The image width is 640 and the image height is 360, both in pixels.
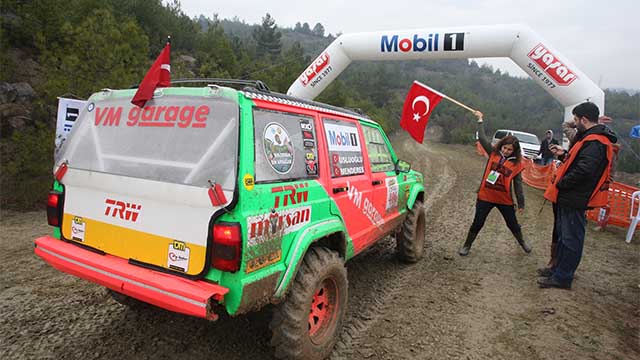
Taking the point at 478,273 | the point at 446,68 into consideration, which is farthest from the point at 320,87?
the point at 446,68

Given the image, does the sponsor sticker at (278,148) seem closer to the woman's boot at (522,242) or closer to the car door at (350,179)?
the car door at (350,179)

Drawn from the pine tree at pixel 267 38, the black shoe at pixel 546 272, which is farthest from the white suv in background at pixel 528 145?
the pine tree at pixel 267 38

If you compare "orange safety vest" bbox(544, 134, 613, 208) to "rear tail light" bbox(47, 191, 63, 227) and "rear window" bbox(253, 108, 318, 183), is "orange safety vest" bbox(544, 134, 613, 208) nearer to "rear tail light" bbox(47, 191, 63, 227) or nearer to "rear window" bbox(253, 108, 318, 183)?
"rear window" bbox(253, 108, 318, 183)

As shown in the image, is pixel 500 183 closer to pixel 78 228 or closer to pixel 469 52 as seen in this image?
pixel 469 52

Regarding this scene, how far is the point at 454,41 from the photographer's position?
23.6 ft

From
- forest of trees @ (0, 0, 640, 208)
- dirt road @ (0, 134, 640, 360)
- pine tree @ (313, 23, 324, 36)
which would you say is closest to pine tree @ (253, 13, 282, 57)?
forest of trees @ (0, 0, 640, 208)

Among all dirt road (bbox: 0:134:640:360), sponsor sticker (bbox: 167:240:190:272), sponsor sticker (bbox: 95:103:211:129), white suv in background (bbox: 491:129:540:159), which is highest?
white suv in background (bbox: 491:129:540:159)

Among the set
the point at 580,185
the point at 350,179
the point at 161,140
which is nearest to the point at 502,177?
the point at 580,185

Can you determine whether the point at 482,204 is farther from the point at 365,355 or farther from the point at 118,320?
the point at 118,320

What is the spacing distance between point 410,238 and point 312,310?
2342 mm

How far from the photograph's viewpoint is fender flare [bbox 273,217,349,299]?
7.93ft

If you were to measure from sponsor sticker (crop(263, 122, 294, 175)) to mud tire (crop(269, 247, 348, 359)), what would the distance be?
714 mm

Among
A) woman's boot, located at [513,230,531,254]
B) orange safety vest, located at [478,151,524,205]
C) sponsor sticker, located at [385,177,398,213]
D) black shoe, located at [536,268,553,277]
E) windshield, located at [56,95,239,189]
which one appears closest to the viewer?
windshield, located at [56,95,239,189]

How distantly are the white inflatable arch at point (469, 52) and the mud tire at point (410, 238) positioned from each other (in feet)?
12.7
